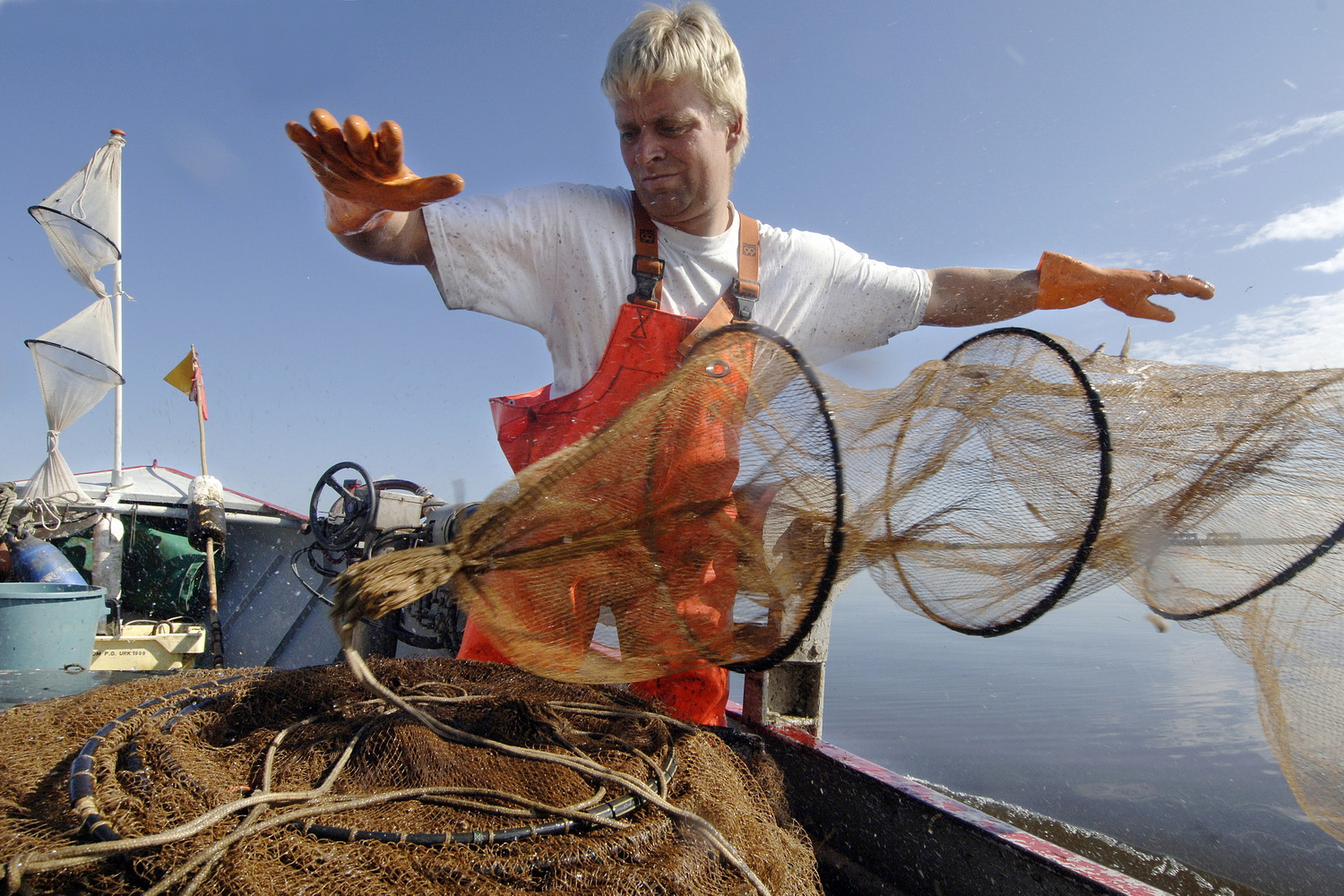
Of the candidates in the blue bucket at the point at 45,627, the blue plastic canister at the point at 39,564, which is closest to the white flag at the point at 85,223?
the blue plastic canister at the point at 39,564

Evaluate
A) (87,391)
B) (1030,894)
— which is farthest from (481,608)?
(87,391)

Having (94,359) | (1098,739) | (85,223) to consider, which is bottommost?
(1098,739)

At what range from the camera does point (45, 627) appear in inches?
173

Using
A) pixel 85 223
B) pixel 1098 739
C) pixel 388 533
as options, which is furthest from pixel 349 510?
pixel 85 223

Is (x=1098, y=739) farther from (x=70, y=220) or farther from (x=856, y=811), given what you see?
(x=70, y=220)

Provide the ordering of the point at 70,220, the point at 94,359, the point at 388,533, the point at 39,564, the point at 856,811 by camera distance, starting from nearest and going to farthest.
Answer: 1. the point at 856,811
2. the point at 388,533
3. the point at 39,564
4. the point at 94,359
5. the point at 70,220

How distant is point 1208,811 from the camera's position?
4914 mm

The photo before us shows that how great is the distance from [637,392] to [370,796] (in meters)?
1.29

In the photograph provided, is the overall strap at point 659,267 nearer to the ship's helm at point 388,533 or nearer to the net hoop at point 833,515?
the net hoop at point 833,515

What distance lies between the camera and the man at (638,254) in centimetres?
227

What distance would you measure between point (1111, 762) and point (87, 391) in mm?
12355

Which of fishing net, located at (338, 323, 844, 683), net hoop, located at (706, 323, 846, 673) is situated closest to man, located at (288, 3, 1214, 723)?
fishing net, located at (338, 323, 844, 683)

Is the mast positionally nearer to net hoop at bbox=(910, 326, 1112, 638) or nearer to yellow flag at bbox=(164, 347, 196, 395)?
Result: yellow flag at bbox=(164, 347, 196, 395)

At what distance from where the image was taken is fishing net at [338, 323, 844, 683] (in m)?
1.59
